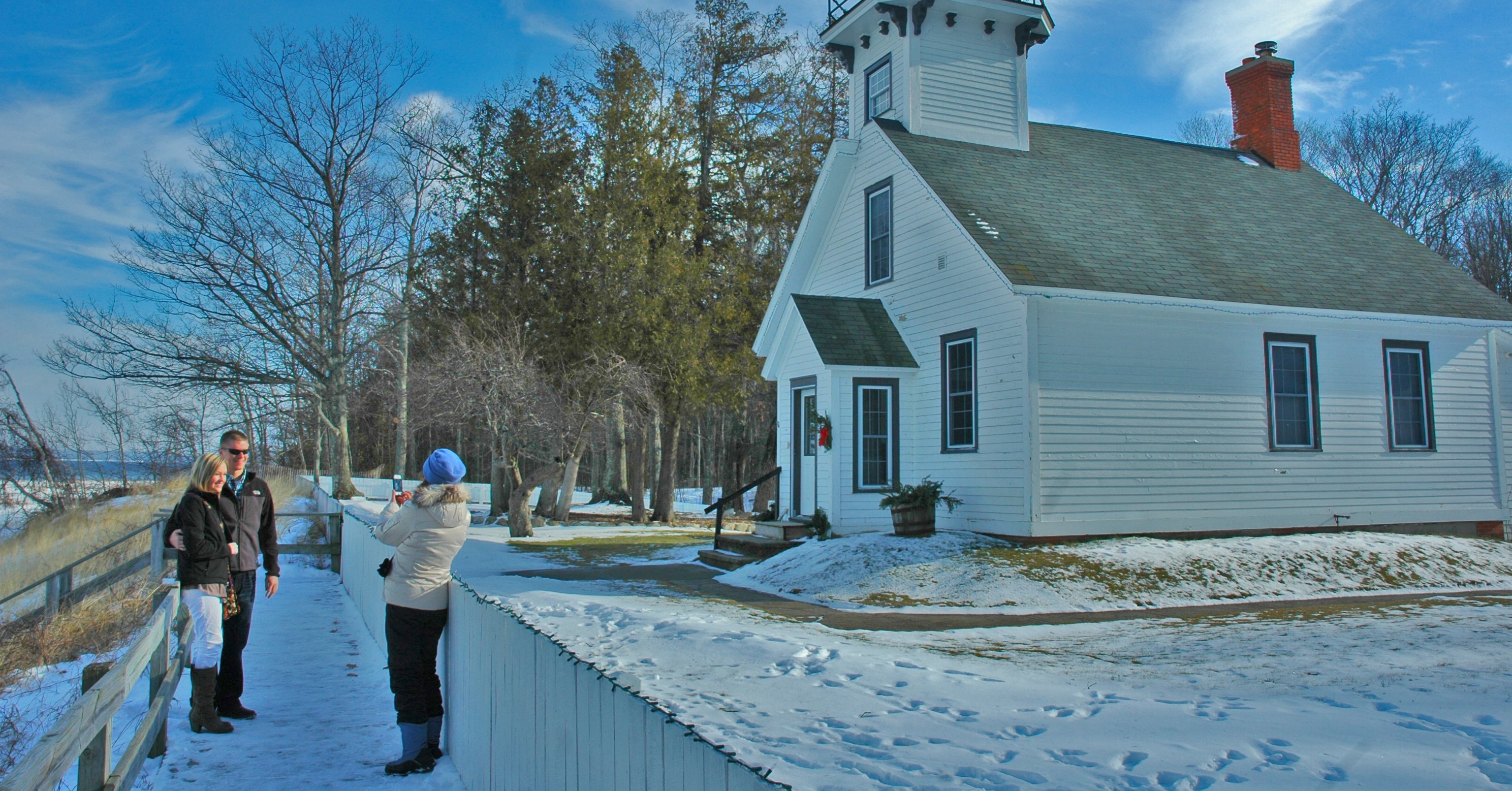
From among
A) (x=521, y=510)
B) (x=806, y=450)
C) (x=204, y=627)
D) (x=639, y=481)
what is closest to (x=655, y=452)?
(x=639, y=481)

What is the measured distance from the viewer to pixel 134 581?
39.4 feet

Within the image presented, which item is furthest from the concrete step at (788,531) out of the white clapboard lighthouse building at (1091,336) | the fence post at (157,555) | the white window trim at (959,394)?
the fence post at (157,555)

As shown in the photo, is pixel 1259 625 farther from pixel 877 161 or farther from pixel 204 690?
pixel 877 161

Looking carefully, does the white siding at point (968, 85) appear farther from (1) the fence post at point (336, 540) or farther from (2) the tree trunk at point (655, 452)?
(2) the tree trunk at point (655, 452)

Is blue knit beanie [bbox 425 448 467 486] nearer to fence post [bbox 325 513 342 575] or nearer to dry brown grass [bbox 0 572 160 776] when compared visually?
dry brown grass [bbox 0 572 160 776]

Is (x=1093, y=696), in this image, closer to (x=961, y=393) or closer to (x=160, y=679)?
(x=160, y=679)

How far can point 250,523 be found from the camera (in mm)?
6684

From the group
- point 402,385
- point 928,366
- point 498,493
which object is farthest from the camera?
point 402,385

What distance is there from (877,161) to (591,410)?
340 inches

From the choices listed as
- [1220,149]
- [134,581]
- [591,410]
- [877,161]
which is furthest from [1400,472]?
[134,581]

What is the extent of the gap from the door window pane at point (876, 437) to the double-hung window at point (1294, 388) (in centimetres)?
563

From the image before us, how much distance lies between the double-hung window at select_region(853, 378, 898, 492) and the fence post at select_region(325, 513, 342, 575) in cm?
807

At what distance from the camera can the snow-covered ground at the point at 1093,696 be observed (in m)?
3.92

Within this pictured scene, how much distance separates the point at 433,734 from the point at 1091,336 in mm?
10179
